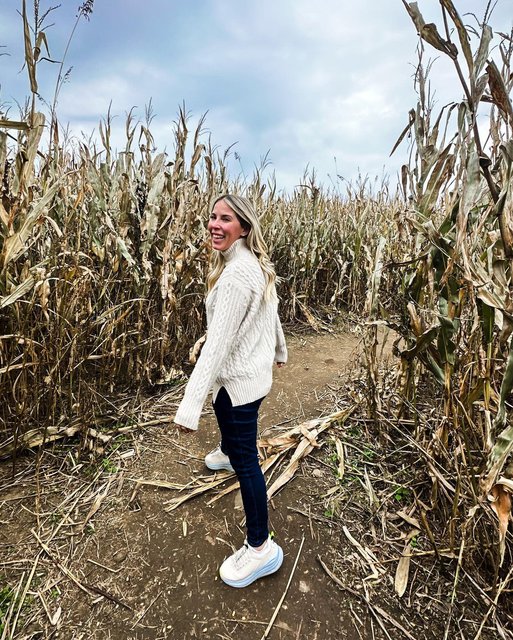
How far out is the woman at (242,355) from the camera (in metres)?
1.27

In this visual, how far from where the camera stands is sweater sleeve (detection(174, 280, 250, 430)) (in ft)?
3.99

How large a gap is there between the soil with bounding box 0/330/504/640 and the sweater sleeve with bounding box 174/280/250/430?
0.79 m

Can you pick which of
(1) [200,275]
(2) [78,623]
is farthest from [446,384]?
(1) [200,275]

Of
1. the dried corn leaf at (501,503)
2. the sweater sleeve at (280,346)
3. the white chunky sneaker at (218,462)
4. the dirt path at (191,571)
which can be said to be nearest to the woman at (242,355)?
the dirt path at (191,571)

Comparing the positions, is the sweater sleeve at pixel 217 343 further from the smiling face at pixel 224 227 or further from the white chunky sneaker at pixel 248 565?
the white chunky sneaker at pixel 248 565

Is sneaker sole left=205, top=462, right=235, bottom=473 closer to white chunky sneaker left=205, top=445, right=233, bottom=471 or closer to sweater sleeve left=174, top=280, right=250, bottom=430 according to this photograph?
white chunky sneaker left=205, top=445, right=233, bottom=471

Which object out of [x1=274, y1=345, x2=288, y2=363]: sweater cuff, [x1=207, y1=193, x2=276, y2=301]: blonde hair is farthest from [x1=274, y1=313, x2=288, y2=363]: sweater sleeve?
[x1=207, y1=193, x2=276, y2=301]: blonde hair

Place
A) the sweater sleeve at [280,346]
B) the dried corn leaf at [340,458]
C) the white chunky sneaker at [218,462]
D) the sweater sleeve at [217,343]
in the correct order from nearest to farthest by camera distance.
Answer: the sweater sleeve at [217,343], the sweater sleeve at [280,346], the dried corn leaf at [340,458], the white chunky sneaker at [218,462]

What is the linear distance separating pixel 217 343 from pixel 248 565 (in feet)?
3.00

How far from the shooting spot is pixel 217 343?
49.5 inches

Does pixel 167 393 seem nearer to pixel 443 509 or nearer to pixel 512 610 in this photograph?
pixel 443 509

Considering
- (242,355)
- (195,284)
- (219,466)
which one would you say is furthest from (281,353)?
(195,284)

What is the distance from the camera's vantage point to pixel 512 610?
129cm

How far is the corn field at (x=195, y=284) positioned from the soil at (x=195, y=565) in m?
0.31
